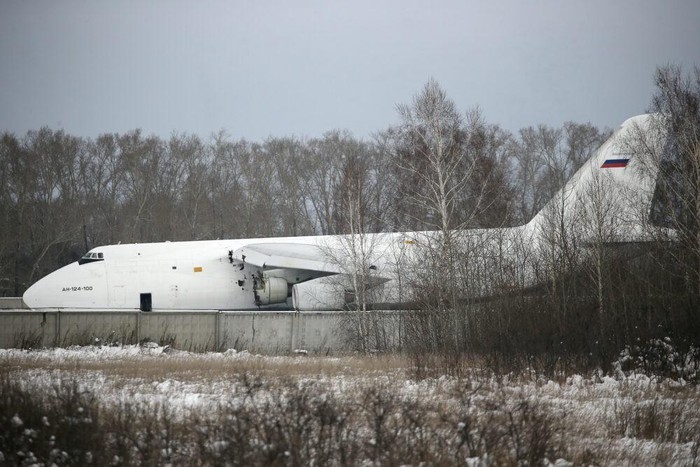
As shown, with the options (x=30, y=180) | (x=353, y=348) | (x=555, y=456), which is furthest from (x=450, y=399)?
(x=30, y=180)

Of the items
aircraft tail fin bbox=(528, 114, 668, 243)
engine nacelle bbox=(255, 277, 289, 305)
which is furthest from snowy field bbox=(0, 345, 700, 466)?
engine nacelle bbox=(255, 277, 289, 305)

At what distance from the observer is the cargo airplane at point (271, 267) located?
24.2m

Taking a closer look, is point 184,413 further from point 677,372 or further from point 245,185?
point 245,185

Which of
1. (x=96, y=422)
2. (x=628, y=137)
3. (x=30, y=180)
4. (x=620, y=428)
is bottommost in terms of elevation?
(x=620, y=428)

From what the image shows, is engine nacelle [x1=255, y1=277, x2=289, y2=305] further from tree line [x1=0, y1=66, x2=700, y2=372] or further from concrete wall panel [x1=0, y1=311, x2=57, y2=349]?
concrete wall panel [x1=0, y1=311, x2=57, y2=349]

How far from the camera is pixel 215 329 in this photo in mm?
23078

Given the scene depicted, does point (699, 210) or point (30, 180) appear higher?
point (30, 180)

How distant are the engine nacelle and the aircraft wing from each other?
31.5 inches

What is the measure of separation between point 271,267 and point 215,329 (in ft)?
10.1

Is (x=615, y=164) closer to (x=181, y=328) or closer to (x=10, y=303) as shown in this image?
(x=181, y=328)

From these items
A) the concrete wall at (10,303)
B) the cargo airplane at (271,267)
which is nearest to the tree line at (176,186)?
the concrete wall at (10,303)

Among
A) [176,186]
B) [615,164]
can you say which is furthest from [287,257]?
[176,186]

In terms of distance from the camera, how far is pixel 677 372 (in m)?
13.4

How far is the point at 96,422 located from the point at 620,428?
230 inches
